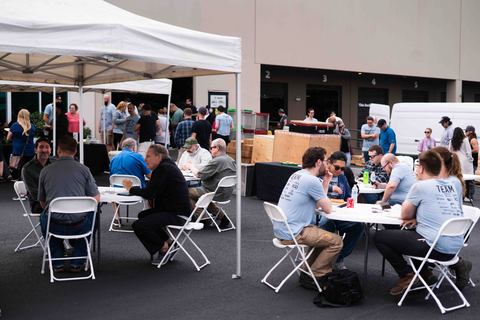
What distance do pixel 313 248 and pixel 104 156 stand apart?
9240 millimetres

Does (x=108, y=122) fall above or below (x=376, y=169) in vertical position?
above

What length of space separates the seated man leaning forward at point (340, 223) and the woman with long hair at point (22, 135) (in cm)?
760

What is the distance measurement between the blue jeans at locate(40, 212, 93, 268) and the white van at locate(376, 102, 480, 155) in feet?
40.3

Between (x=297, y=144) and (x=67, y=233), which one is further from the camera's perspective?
(x=297, y=144)

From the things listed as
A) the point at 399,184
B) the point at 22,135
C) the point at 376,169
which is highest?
the point at 22,135

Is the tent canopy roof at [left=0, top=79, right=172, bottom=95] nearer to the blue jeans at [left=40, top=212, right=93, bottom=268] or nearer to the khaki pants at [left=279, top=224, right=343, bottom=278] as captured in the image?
the blue jeans at [left=40, top=212, right=93, bottom=268]

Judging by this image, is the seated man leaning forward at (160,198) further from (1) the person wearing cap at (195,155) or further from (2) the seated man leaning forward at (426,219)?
(1) the person wearing cap at (195,155)

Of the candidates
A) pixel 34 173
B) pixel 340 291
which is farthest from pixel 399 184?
pixel 34 173

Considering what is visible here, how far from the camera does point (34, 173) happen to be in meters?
5.57

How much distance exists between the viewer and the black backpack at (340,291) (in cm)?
432

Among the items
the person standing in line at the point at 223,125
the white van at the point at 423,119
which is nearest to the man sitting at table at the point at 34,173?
the person standing in line at the point at 223,125

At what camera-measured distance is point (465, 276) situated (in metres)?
4.73

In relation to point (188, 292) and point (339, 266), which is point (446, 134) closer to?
point (339, 266)

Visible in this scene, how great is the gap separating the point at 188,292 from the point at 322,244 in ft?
4.34
